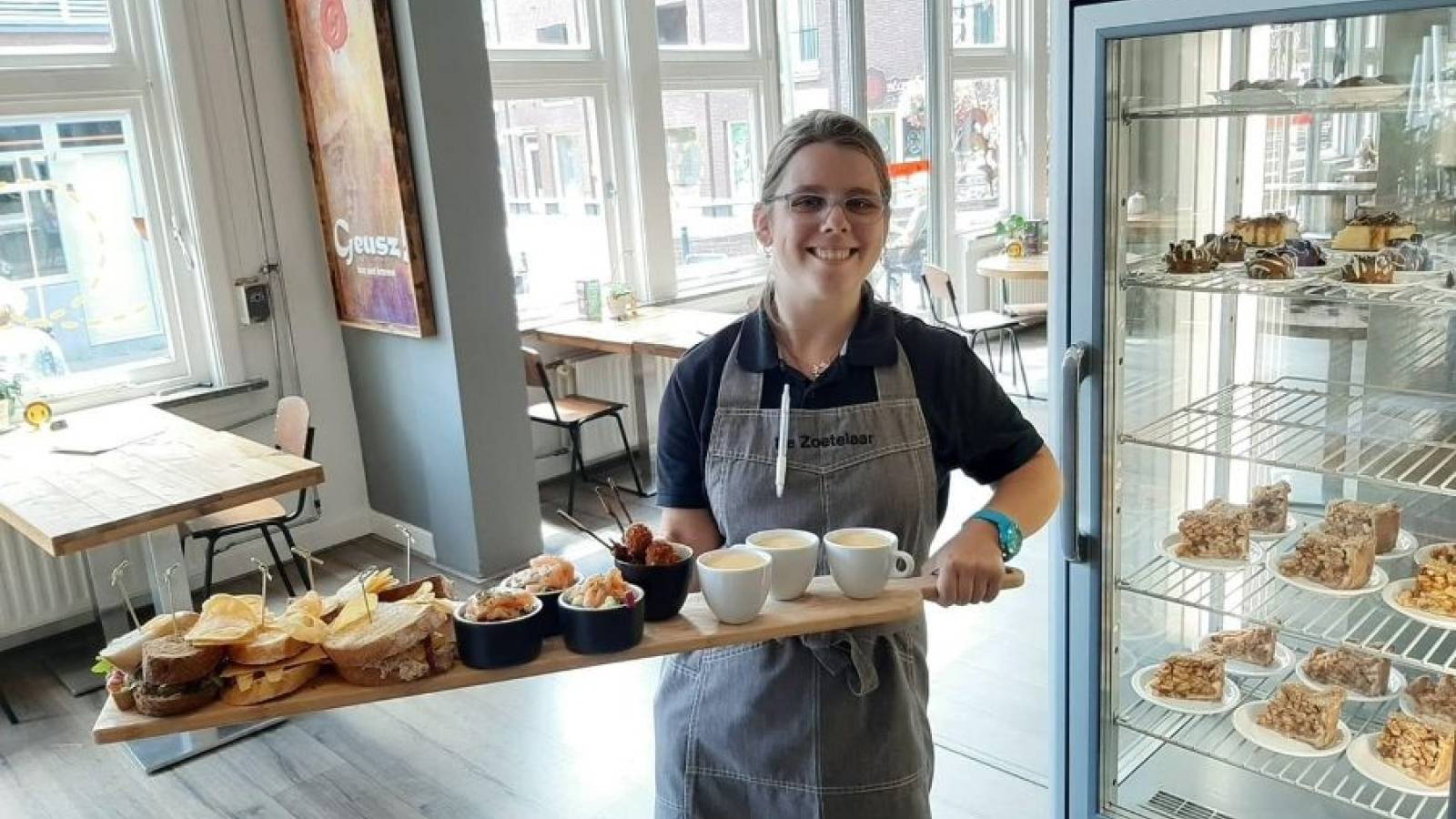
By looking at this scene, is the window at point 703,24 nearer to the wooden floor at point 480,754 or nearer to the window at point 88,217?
the window at point 88,217

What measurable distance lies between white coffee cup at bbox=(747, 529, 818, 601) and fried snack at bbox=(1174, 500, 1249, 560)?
1260 millimetres

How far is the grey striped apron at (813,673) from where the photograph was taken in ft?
4.70

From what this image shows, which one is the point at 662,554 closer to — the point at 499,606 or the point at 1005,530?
the point at 499,606

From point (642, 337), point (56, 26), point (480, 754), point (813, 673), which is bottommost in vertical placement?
point (480, 754)

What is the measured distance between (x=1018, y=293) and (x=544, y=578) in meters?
7.85

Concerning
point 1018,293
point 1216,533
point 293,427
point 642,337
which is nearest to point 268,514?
point 293,427

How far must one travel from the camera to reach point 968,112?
8.50 meters

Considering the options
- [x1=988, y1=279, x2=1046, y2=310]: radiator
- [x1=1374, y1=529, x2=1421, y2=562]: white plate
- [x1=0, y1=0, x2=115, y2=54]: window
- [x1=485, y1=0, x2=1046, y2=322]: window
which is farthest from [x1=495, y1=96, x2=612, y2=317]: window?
[x1=1374, y1=529, x2=1421, y2=562]: white plate

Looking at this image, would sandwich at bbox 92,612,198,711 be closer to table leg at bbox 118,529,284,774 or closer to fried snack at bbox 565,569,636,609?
fried snack at bbox 565,569,636,609

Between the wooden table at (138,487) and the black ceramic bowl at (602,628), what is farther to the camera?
the wooden table at (138,487)

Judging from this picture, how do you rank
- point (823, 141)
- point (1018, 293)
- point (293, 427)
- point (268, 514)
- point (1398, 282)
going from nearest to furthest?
point (823, 141)
point (1398, 282)
point (268, 514)
point (293, 427)
point (1018, 293)

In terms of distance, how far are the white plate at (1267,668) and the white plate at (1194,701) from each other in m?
0.03

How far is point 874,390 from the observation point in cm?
149

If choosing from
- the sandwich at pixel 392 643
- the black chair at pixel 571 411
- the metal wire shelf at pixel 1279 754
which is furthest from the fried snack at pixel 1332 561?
the black chair at pixel 571 411
